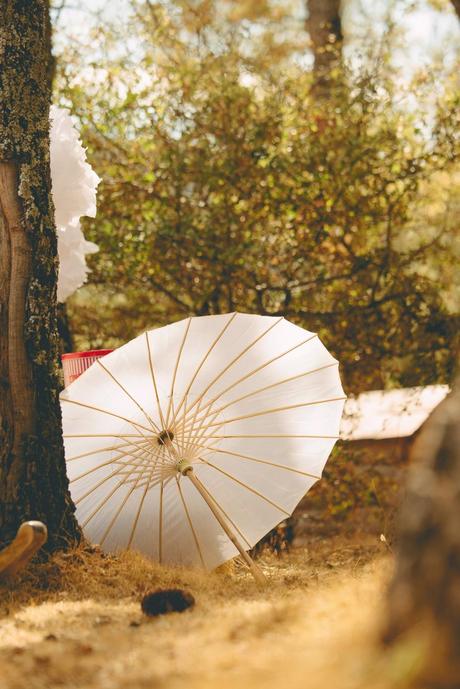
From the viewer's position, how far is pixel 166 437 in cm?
419

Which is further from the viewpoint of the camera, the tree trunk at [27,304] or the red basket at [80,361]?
the red basket at [80,361]

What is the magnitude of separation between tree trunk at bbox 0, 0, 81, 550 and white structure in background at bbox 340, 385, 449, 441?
3.73 metres

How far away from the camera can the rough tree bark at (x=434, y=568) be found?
1.32m

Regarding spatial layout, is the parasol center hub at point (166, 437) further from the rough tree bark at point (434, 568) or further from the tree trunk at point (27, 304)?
the rough tree bark at point (434, 568)

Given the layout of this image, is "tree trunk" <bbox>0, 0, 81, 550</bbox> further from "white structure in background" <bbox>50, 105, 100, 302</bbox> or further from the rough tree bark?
the rough tree bark

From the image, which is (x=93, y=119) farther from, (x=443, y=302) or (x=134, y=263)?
(x=443, y=302)

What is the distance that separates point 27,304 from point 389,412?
4188mm

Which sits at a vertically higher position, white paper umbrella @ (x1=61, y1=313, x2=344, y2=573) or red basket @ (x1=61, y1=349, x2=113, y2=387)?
red basket @ (x1=61, y1=349, x2=113, y2=387)

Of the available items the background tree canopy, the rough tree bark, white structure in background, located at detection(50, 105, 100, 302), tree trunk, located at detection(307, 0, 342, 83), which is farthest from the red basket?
tree trunk, located at detection(307, 0, 342, 83)

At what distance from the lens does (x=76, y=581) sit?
11.7 ft

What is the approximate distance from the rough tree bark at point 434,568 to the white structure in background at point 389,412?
18.5 ft

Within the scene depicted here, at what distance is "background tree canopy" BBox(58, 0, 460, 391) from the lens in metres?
7.07

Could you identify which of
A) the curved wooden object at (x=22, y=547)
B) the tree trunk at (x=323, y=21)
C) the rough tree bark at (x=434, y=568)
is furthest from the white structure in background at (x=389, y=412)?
the rough tree bark at (x=434, y=568)

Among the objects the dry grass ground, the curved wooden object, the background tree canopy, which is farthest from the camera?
→ the background tree canopy
